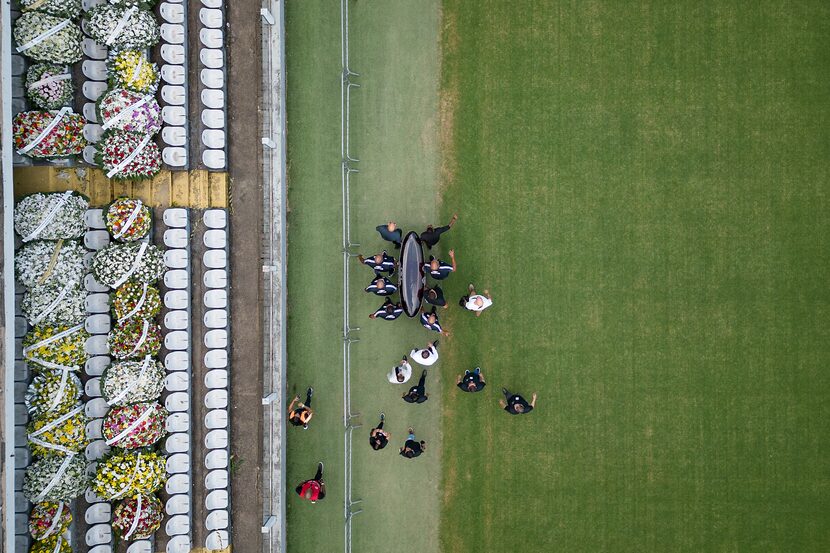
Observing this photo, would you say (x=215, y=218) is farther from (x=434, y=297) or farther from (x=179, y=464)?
(x=179, y=464)

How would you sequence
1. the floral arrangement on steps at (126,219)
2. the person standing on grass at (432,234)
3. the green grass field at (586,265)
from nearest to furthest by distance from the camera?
the floral arrangement on steps at (126,219) < the person standing on grass at (432,234) < the green grass field at (586,265)

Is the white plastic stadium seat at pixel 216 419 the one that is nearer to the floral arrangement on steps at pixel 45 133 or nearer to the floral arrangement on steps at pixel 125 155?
the floral arrangement on steps at pixel 125 155

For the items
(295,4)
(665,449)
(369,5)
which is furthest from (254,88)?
(665,449)

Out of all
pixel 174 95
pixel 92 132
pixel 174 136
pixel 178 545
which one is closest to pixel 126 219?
pixel 174 136

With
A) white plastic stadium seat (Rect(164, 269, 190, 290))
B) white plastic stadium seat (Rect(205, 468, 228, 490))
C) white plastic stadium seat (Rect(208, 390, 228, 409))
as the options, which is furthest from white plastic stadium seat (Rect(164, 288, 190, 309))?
white plastic stadium seat (Rect(205, 468, 228, 490))

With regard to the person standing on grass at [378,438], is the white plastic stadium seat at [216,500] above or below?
below

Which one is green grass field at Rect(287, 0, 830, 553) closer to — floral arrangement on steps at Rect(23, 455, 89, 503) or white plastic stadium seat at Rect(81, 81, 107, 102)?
white plastic stadium seat at Rect(81, 81, 107, 102)

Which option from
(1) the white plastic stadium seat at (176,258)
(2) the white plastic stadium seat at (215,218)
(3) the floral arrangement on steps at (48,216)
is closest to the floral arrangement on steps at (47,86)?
(3) the floral arrangement on steps at (48,216)
